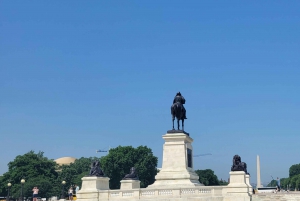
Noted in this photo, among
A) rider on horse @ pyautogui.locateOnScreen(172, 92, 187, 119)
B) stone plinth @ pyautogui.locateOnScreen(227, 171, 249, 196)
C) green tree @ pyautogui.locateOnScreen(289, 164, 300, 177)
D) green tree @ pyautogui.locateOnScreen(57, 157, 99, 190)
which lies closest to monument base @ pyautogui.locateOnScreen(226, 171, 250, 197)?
stone plinth @ pyautogui.locateOnScreen(227, 171, 249, 196)

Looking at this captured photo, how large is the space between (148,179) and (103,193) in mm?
45030

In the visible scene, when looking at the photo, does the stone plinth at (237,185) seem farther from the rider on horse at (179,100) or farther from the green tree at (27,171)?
the green tree at (27,171)

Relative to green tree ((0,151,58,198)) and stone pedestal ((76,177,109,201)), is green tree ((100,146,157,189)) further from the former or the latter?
stone pedestal ((76,177,109,201))

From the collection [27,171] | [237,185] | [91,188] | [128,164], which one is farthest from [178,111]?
[27,171]

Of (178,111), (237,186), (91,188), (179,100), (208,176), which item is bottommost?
(208,176)

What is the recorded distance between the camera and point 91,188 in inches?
1436

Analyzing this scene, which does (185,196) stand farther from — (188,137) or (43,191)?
(43,191)

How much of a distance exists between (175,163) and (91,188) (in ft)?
24.9

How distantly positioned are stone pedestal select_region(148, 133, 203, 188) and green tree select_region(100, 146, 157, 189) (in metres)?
40.5

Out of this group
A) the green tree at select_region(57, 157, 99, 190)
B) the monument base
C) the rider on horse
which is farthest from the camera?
the green tree at select_region(57, 157, 99, 190)

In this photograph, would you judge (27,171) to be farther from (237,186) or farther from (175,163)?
(237,186)

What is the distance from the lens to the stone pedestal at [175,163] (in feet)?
120

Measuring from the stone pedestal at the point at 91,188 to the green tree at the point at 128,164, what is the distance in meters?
40.2

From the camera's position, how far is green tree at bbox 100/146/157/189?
258 feet
